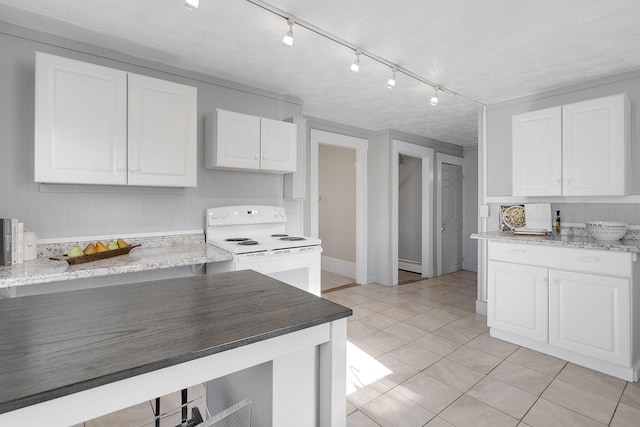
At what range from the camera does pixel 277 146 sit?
10.2ft

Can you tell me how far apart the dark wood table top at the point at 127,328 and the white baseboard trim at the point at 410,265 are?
197 inches

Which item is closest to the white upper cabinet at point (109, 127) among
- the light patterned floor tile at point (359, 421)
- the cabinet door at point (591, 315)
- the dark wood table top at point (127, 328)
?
the dark wood table top at point (127, 328)

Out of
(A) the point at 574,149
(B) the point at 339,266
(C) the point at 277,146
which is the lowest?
(B) the point at 339,266

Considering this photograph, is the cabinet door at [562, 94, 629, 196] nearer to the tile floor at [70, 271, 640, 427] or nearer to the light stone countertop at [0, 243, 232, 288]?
the tile floor at [70, 271, 640, 427]

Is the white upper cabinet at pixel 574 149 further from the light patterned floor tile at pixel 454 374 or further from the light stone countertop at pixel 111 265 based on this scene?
the light stone countertop at pixel 111 265

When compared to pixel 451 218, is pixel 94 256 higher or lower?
lower

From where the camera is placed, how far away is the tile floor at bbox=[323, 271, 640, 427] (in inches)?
75.2

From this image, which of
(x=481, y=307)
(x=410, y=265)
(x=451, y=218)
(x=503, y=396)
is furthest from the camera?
(x=410, y=265)

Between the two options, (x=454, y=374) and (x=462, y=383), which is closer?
(x=462, y=383)

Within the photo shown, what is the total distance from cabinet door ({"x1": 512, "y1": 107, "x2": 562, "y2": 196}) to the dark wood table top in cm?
276

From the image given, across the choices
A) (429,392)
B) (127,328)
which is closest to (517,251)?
(429,392)

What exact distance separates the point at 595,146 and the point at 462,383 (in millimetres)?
2205

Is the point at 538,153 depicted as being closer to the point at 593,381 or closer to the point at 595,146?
the point at 595,146

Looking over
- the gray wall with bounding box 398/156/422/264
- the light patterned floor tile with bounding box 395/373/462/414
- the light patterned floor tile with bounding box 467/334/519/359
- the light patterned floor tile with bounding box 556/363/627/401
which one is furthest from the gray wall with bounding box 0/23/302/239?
the gray wall with bounding box 398/156/422/264
